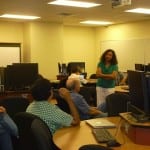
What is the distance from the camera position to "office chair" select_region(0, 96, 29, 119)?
13.7 feet

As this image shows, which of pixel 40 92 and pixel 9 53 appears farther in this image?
pixel 9 53

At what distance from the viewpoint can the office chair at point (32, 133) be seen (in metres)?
2.23

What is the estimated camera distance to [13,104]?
4.20 m

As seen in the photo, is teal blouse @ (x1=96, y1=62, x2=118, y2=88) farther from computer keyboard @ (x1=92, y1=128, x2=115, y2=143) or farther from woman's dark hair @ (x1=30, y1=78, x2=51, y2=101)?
computer keyboard @ (x1=92, y1=128, x2=115, y2=143)

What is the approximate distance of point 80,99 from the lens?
4273 mm

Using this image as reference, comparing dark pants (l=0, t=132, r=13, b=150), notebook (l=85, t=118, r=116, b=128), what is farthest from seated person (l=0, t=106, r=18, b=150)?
notebook (l=85, t=118, r=116, b=128)

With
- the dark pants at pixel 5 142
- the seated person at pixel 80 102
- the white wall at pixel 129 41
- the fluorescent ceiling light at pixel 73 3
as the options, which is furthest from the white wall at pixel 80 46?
the dark pants at pixel 5 142

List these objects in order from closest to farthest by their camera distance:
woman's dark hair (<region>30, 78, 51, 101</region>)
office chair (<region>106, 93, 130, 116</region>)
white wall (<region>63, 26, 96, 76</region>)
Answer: woman's dark hair (<region>30, 78, 51, 101</region>) → office chair (<region>106, 93, 130, 116</region>) → white wall (<region>63, 26, 96, 76</region>)

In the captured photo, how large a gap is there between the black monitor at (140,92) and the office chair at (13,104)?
5.53 ft

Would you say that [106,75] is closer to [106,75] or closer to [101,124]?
[106,75]

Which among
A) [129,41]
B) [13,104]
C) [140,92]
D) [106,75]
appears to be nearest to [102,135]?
[140,92]

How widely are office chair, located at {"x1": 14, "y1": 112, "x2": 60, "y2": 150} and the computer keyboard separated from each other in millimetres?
332

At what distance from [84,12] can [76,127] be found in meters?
5.94

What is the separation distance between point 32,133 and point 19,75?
406 cm
